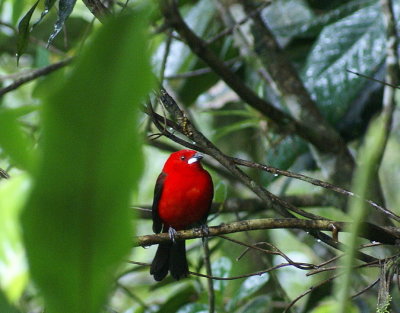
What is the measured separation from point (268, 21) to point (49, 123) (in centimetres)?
411

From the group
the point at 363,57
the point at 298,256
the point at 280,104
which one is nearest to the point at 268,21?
the point at 280,104

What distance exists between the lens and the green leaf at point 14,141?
19.4 inches

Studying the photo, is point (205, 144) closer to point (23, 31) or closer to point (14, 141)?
point (23, 31)

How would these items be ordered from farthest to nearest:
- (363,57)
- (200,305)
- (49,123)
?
(363,57)
(200,305)
(49,123)

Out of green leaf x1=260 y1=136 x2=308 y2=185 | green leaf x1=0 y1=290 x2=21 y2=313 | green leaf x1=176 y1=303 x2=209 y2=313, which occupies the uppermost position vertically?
green leaf x1=0 y1=290 x2=21 y2=313

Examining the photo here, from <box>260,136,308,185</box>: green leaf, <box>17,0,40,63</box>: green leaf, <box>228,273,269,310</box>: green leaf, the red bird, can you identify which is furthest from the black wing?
<box>17,0,40,63</box>: green leaf

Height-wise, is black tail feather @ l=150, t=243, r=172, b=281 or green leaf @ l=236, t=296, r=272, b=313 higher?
black tail feather @ l=150, t=243, r=172, b=281

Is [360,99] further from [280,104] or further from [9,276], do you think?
[9,276]

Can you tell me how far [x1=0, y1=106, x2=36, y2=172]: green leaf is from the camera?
1.62ft

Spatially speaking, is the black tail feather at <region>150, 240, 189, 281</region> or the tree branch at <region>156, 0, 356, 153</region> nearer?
the tree branch at <region>156, 0, 356, 153</region>

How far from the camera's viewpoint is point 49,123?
44 cm

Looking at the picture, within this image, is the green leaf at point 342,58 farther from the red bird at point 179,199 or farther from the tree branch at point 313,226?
the tree branch at point 313,226

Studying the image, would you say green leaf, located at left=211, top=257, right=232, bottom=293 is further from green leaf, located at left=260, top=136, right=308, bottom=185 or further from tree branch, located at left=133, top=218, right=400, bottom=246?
tree branch, located at left=133, top=218, right=400, bottom=246

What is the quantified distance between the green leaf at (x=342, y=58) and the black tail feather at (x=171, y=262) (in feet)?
3.67
